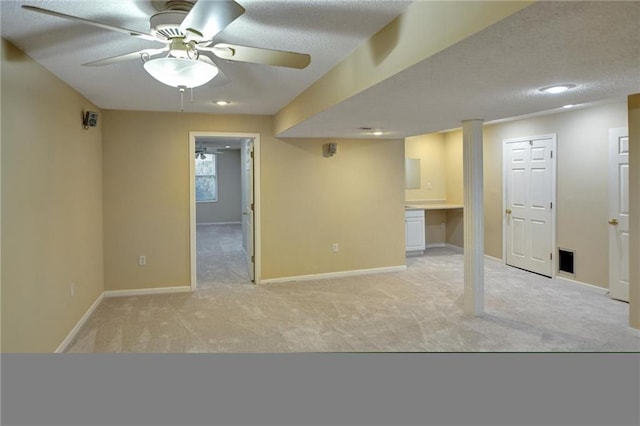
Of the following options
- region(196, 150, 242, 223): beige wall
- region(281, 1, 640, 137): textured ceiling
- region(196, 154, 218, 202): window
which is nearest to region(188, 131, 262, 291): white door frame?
region(281, 1, 640, 137): textured ceiling

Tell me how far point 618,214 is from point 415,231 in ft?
9.80

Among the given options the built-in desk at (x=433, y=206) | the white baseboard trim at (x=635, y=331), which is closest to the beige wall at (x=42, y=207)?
the white baseboard trim at (x=635, y=331)

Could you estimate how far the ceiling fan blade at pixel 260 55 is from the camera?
1935 millimetres

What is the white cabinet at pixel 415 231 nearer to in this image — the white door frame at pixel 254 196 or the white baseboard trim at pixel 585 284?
the white baseboard trim at pixel 585 284

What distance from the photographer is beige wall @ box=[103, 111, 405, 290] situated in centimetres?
475

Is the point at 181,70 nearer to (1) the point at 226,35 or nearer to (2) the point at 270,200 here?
(1) the point at 226,35

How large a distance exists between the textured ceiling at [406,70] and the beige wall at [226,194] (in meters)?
8.01

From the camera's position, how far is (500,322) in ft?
12.2

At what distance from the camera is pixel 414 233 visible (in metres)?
6.92

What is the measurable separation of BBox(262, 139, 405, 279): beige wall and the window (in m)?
6.82


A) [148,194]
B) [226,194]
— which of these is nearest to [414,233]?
[148,194]

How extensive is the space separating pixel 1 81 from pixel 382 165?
4.41 m

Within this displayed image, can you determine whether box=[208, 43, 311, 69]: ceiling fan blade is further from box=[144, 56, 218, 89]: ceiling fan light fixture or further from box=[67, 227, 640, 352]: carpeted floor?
box=[67, 227, 640, 352]: carpeted floor

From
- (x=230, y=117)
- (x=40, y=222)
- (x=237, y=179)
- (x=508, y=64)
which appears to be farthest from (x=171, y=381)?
(x=237, y=179)
